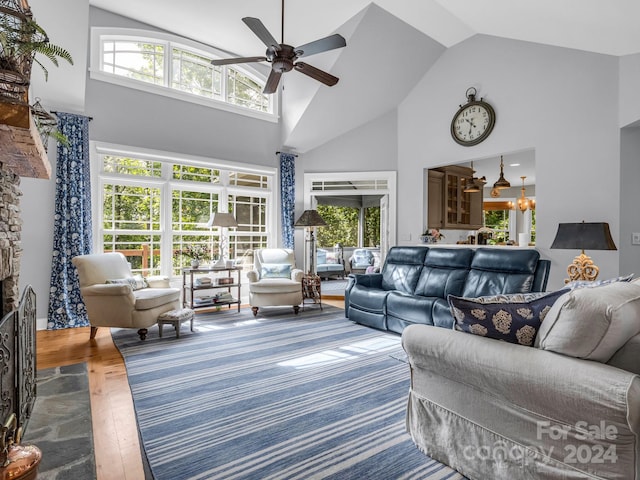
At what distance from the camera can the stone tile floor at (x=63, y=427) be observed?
1671mm

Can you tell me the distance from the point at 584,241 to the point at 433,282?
4.92 ft

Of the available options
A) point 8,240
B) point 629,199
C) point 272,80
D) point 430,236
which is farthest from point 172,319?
point 629,199

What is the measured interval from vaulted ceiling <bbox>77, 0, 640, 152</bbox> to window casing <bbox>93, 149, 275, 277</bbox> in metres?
1.41

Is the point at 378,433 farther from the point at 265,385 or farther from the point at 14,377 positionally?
the point at 14,377

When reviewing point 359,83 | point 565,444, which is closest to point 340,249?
point 359,83

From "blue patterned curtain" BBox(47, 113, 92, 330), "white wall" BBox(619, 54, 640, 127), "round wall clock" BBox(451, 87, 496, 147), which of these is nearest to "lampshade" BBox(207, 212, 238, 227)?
"blue patterned curtain" BBox(47, 113, 92, 330)

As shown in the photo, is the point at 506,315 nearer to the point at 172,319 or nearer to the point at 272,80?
the point at 272,80

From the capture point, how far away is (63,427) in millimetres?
2021

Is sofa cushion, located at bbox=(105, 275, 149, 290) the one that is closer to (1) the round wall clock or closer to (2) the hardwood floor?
(2) the hardwood floor

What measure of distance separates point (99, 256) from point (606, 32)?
558 centimetres

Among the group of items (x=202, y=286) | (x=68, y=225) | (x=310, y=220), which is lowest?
(x=202, y=286)

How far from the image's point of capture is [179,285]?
5316 millimetres

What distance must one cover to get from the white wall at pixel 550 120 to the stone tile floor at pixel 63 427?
4739mm

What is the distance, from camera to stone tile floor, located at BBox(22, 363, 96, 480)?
5.48 feet
